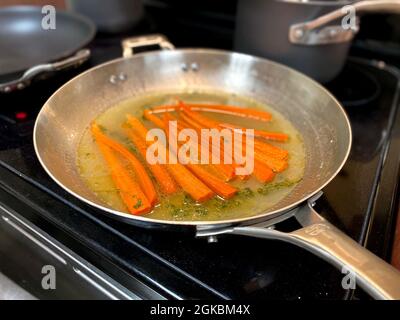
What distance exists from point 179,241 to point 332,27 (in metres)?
0.59

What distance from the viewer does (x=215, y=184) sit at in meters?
0.70

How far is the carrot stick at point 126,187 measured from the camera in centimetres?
65

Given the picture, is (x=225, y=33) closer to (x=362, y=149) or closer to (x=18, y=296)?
(x=362, y=149)

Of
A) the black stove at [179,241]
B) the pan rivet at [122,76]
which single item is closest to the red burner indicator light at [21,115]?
the black stove at [179,241]

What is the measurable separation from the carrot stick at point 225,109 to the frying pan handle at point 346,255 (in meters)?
0.36

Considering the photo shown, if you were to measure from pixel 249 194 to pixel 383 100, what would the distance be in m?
0.53

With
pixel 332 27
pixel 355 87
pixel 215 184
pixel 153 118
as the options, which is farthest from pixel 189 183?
pixel 355 87

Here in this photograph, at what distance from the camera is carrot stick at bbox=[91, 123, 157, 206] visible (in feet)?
2.23

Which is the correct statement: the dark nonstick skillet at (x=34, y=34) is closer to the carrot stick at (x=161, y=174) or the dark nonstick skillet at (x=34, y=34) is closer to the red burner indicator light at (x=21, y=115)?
the red burner indicator light at (x=21, y=115)

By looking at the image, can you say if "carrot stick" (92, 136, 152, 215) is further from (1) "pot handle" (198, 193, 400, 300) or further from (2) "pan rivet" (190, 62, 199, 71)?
(2) "pan rivet" (190, 62, 199, 71)

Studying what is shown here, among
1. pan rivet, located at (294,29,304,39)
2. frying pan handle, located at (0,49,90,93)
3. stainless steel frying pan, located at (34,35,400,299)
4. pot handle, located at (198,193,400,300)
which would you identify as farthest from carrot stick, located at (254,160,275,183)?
frying pan handle, located at (0,49,90,93)

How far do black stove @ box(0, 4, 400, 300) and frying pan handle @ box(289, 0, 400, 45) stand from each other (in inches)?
7.9

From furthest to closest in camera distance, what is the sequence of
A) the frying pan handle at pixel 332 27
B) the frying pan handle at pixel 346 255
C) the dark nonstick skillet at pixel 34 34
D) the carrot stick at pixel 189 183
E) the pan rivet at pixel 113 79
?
the dark nonstick skillet at pixel 34 34 < the pan rivet at pixel 113 79 < the frying pan handle at pixel 332 27 < the carrot stick at pixel 189 183 < the frying pan handle at pixel 346 255
